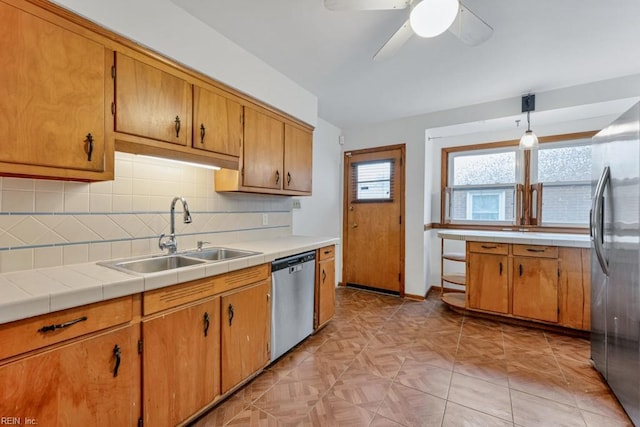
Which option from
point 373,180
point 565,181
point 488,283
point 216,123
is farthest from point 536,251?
point 216,123

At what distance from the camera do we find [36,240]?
4.69 feet

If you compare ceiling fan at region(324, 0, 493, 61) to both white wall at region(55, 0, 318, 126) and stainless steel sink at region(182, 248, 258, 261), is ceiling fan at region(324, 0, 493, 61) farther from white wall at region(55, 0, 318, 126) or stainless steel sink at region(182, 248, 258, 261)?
stainless steel sink at region(182, 248, 258, 261)

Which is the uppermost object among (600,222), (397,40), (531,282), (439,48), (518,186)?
(439,48)

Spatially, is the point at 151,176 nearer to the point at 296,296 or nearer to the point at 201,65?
the point at 201,65

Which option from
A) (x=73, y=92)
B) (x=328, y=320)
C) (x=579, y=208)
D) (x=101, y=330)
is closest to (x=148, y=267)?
(x=101, y=330)

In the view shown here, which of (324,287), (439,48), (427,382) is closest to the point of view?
(427,382)

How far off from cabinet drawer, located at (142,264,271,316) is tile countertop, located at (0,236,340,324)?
47 mm

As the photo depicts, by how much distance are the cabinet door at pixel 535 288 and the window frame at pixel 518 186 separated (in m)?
0.91

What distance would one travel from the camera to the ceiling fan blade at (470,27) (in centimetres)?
150

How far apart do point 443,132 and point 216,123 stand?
121 inches

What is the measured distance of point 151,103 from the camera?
5.38ft

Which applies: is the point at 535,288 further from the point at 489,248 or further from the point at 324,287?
the point at 324,287

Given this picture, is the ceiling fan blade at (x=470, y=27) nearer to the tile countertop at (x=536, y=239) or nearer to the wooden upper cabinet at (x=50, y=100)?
the wooden upper cabinet at (x=50, y=100)

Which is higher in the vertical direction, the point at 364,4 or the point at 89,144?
the point at 364,4
